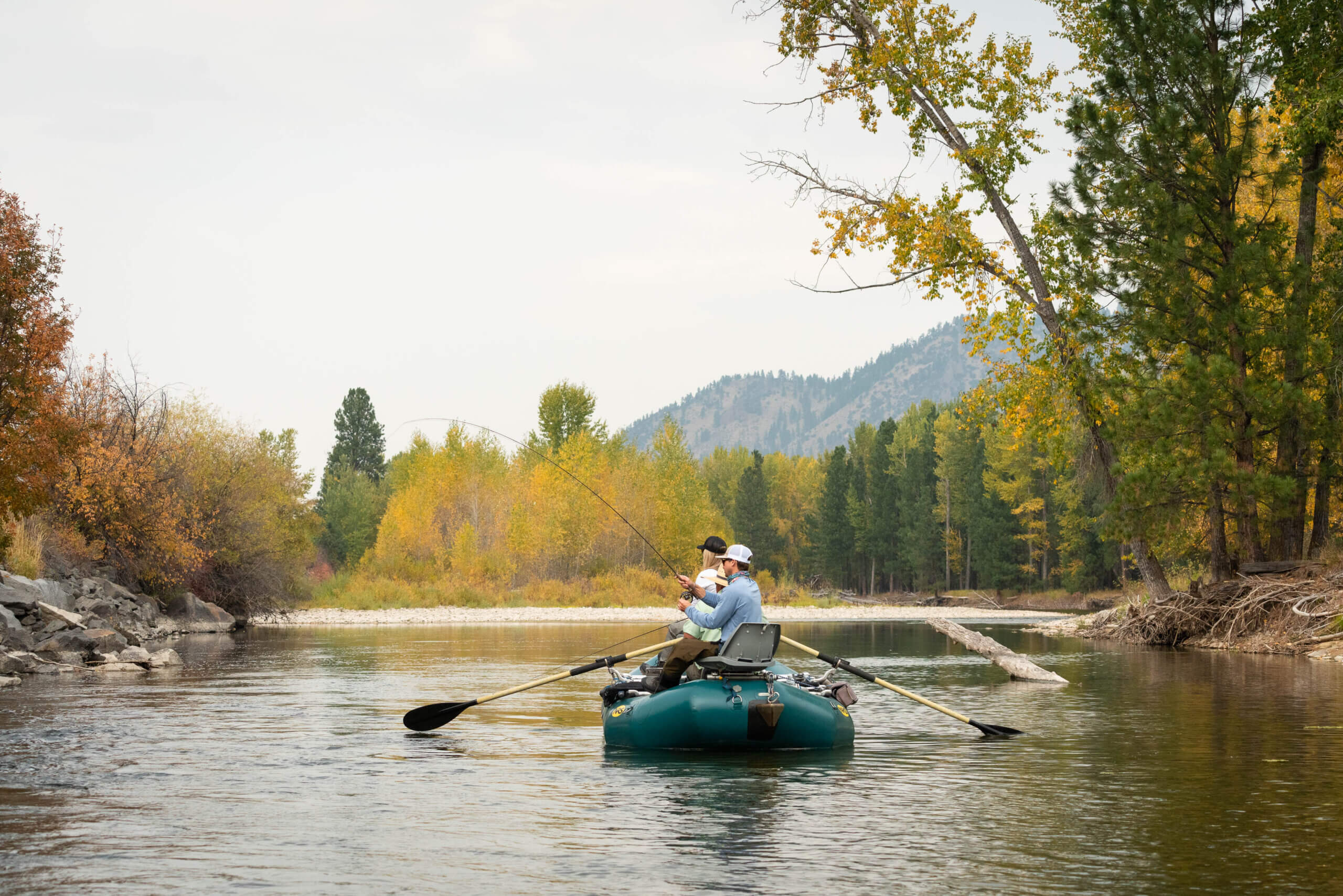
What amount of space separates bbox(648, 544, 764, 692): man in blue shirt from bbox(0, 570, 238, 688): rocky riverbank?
1209 centimetres

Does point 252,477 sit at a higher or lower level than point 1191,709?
higher

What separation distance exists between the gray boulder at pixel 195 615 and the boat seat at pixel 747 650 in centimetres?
2918

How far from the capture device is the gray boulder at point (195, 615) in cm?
3803

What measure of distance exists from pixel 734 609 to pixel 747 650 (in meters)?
0.51

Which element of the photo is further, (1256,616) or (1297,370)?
(1256,616)

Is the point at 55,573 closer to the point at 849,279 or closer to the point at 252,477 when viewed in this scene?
Answer: the point at 252,477

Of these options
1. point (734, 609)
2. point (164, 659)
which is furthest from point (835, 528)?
point (734, 609)

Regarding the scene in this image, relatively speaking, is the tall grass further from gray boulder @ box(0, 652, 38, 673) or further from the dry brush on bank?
the dry brush on bank

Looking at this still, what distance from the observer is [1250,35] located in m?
25.6

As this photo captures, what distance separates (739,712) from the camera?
→ 12.6 meters

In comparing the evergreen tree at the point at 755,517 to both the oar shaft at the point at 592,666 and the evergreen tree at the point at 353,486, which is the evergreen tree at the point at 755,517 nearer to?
the evergreen tree at the point at 353,486

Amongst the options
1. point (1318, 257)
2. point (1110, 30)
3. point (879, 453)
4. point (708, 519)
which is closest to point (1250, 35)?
point (1110, 30)

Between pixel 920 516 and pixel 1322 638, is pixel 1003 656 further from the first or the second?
pixel 920 516

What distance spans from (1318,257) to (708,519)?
178 feet
